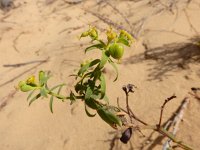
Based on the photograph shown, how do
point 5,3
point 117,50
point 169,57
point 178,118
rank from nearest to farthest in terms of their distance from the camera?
point 117,50 < point 178,118 < point 169,57 < point 5,3

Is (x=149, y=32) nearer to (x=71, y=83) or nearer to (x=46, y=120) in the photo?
(x=71, y=83)

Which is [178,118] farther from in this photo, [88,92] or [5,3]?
[5,3]

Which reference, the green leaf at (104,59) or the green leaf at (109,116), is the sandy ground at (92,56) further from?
the green leaf at (104,59)

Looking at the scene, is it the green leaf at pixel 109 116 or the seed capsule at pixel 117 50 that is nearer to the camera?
the seed capsule at pixel 117 50

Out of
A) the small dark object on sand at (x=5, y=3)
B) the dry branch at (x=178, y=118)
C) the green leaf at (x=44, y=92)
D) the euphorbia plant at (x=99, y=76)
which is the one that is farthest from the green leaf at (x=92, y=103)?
the small dark object on sand at (x=5, y=3)

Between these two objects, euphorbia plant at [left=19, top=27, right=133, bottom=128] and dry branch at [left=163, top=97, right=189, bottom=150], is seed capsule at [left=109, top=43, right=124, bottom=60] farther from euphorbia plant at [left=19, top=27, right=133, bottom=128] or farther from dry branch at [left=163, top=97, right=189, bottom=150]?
dry branch at [left=163, top=97, right=189, bottom=150]

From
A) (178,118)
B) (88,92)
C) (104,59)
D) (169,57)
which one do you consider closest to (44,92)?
(88,92)

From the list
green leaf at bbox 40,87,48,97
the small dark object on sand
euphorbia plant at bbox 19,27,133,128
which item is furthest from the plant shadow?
the small dark object on sand
